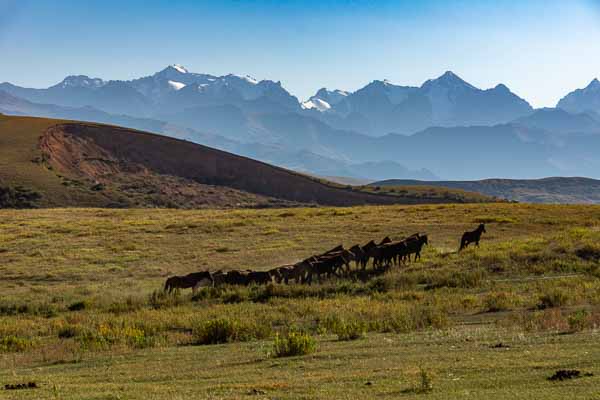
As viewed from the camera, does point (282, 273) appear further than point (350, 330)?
Yes

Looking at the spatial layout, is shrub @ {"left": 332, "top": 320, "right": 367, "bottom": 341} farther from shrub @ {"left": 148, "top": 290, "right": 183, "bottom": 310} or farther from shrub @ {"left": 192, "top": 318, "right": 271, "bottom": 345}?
shrub @ {"left": 148, "top": 290, "right": 183, "bottom": 310}

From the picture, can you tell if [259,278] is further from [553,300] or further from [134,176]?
[134,176]

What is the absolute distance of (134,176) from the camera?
126m

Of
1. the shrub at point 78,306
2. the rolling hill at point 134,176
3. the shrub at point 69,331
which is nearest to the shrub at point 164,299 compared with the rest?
the shrub at point 78,306

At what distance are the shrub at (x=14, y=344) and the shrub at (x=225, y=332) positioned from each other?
13.7ft

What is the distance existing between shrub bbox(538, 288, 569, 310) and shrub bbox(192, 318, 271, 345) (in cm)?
825

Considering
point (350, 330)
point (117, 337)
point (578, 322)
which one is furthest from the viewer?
point (117, 337)

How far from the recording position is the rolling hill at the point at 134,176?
96875 millimetres

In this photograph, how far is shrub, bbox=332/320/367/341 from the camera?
53.4 ft

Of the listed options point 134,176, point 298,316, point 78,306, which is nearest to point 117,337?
point 298,316

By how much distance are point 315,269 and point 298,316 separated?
25.0 ft

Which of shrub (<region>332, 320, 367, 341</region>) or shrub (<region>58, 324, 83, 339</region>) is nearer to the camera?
shrub (<region>332, 320, 367, 341</region>)

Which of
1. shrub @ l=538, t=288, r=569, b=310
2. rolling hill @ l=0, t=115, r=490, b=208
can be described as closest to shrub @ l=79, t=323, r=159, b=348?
shrub @ l=538, t=288, r=569, b=310

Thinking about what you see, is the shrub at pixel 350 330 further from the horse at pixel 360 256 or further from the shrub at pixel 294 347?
the horse at pixel 360 256
